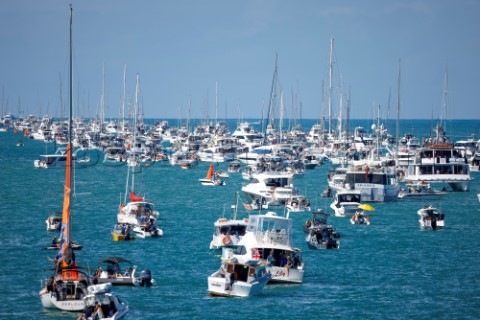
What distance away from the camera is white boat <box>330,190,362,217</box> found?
3563 inches

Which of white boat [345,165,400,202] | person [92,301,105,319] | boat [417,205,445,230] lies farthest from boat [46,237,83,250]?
white boat [345,165,400,202]

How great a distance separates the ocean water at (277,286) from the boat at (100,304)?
2822mm

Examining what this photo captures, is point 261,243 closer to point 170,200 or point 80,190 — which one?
point 170,200

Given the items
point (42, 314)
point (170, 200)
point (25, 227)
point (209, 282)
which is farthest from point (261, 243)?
point (170, 200)

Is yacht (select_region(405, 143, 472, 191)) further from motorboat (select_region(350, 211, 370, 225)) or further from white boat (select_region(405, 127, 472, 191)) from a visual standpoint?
motorboat (select_region(350, 211, 370, 225))

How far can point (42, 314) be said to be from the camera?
48.7m

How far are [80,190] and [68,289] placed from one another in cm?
7353

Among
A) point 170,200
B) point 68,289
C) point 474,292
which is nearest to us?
point 68,289

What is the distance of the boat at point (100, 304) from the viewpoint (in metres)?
44.8

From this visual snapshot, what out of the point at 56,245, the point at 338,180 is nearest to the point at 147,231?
the point at 56,245

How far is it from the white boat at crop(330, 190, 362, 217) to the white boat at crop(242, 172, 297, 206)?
20.3 ft

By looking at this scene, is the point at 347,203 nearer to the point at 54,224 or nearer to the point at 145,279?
the point at 54,224

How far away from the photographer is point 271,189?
9850 cm

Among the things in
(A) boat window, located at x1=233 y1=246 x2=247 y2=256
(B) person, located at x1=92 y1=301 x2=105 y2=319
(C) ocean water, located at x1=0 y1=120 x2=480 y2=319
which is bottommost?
(C) ocean water, located at x1=0 y1=120 x2=480 y2=319
